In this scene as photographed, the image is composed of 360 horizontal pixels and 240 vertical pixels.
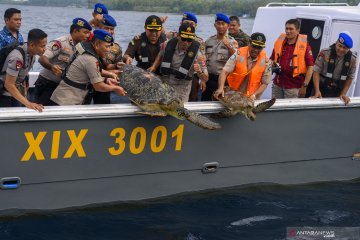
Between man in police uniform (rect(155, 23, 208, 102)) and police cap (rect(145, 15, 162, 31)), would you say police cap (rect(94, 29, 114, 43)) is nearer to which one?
man in police uniform (rect(155, 23, 208, 102))

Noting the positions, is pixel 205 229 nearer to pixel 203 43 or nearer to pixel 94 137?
pixel 94 137

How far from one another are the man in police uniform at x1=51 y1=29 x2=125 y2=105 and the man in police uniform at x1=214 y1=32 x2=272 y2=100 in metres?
1.50

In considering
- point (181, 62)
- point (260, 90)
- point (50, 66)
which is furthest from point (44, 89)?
point (260, 90)

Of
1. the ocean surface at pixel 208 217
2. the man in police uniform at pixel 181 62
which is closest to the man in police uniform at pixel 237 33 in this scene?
the man in police uniform at pixel 181 62

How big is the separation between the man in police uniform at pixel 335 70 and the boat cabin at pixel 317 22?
602 mm

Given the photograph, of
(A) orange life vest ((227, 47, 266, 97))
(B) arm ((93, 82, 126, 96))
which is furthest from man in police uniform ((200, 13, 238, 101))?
(B) arm ((93, 82, 126, 96))

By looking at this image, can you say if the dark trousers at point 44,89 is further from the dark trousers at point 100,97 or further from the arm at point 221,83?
the arm at point 221,83

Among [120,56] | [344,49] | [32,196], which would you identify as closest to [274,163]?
[344,49]

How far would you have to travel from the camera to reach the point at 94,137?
5586mm

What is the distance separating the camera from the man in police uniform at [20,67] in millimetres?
5160

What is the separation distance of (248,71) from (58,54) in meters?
2.24

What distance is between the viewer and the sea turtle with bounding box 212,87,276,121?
6051 mm

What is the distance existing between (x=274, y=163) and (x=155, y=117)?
6.04ft

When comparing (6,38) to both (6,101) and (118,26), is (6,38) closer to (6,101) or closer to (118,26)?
(6,101)
